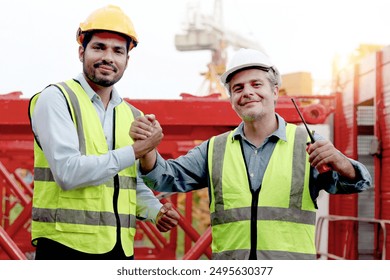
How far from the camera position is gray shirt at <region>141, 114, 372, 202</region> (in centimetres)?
304

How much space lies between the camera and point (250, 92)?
3156mm

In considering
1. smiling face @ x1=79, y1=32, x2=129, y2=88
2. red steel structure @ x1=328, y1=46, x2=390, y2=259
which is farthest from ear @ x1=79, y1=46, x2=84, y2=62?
red steel structure @ x1=328, y1=46, x2=390, y2=259

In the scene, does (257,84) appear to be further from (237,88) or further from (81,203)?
(81,203)

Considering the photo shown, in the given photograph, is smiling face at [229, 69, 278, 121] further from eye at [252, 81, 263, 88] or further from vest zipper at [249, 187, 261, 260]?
vest zipper at [249, 187, 261, 260]

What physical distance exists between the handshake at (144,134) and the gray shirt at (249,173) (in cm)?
21

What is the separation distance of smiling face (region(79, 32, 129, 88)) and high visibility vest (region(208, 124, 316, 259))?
65 cm

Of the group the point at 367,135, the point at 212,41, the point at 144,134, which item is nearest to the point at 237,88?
the point at 144,134

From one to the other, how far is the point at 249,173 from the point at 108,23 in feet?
3.01

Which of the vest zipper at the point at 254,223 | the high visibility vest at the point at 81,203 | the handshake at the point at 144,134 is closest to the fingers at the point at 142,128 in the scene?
the handshake at the point at 144,134

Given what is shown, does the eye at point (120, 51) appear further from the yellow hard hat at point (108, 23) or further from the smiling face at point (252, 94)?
the smiling face at point (252, 94)

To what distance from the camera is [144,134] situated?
3.05 m

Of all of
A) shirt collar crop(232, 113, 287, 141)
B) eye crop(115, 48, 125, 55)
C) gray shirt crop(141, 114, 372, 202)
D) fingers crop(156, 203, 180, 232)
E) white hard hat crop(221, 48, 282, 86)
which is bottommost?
fingers crop(156, 203, 180, 232)

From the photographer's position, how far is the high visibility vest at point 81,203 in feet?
10.2

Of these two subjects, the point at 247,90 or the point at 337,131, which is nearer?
the point at 247,90
